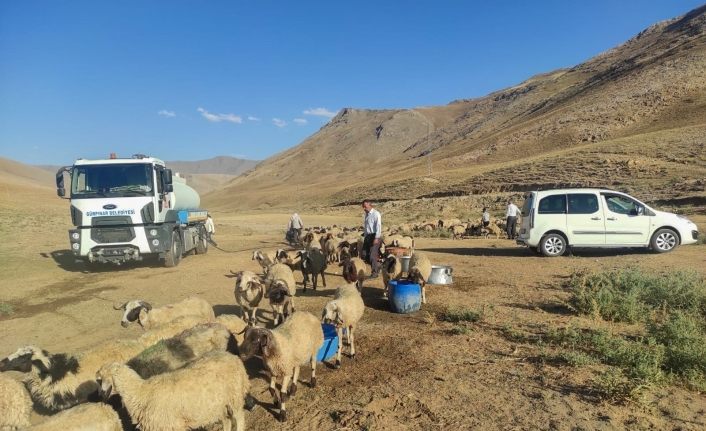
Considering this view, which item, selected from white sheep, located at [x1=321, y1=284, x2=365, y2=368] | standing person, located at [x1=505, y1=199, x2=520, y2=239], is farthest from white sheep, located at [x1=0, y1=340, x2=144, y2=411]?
standing person, located at [x1=505, y1=199, x2=520, y2=239]

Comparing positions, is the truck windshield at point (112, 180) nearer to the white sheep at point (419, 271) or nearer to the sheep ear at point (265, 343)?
the white sheep at point (419, 271)

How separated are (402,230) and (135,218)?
1509 centimetres

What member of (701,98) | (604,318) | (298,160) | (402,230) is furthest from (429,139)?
(604,318)

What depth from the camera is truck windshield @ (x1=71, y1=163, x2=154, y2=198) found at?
1324 cm

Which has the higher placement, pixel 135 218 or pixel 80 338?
pixel 135 218

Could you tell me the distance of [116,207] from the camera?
13.2 metres

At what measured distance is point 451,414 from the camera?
504 cm

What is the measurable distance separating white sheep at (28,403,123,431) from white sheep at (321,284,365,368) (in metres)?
3.08

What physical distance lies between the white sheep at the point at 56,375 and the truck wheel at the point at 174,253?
9185 mm

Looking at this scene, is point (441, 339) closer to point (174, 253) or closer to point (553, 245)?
point (553, 245)

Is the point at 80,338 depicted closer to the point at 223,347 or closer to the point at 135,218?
the point at 223,347

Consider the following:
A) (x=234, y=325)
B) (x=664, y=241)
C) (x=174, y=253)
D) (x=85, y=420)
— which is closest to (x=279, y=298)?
(x=234, y=325)

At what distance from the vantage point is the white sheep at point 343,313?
274 inches

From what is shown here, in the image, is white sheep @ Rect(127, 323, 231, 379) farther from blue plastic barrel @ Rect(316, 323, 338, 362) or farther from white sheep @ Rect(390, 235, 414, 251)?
white sheep @ Rect(390, 235, 414, 251)
